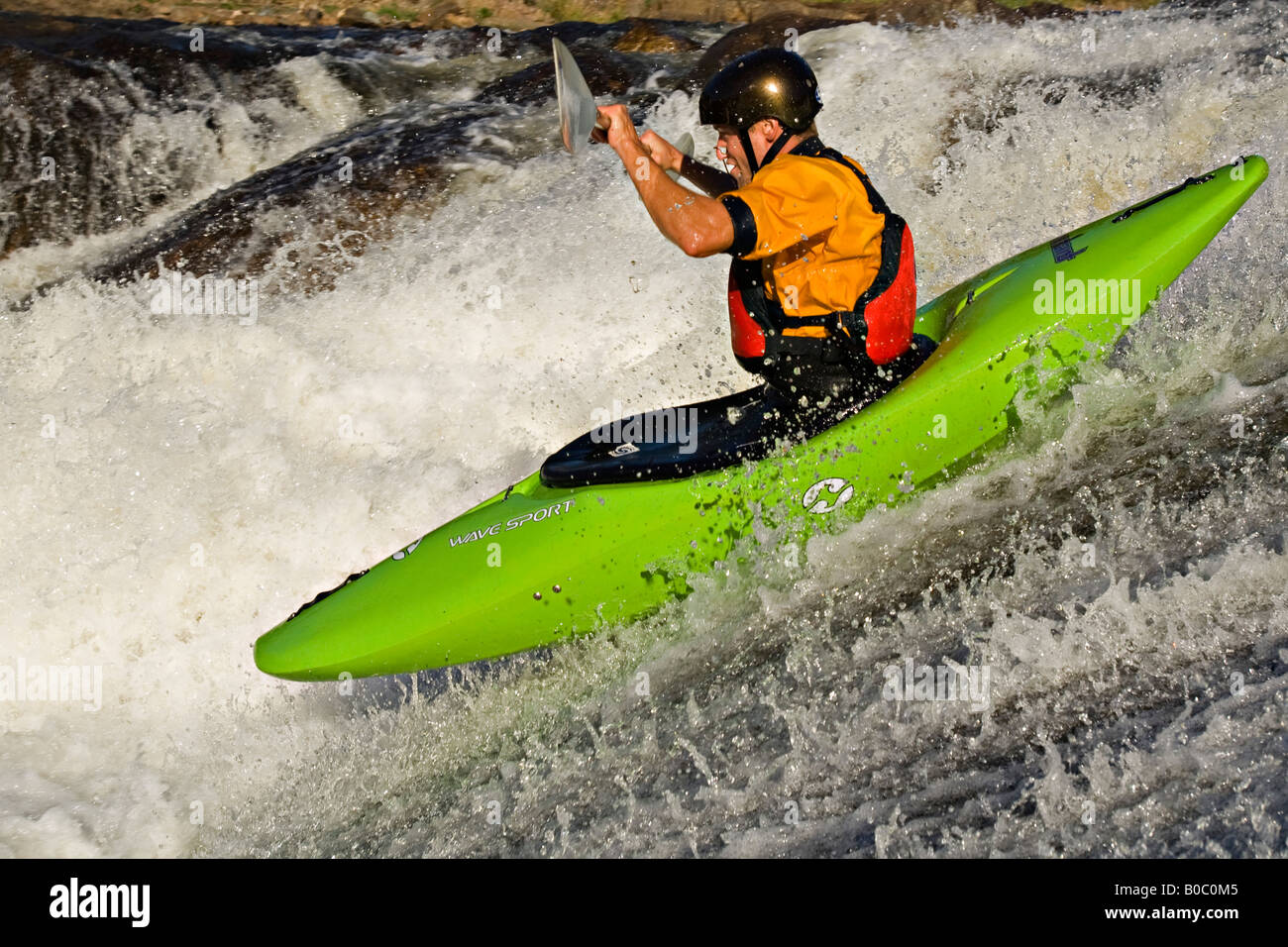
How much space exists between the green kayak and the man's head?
2.72ft

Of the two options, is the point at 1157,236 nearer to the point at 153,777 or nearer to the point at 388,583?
the point at 388,583

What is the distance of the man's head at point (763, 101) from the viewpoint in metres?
3.00

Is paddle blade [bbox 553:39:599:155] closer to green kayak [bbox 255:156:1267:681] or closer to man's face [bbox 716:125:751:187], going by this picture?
man's face [bbox 716:125:751:187]

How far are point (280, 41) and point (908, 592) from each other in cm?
665

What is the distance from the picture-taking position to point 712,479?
3367mm

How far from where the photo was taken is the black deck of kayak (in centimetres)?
338

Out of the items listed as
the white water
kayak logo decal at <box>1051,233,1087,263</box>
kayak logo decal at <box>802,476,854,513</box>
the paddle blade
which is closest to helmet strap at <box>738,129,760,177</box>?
the paddle blade

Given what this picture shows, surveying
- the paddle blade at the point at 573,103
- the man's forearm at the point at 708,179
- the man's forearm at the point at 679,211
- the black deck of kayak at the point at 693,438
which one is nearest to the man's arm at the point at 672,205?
the man's forearm at the point at 679,211

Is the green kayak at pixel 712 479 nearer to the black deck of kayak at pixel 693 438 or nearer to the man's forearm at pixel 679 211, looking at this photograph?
the black deck of kayak at pixel 693 438

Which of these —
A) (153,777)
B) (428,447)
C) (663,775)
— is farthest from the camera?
(428,447)

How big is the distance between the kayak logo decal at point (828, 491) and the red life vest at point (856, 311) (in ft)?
1.24

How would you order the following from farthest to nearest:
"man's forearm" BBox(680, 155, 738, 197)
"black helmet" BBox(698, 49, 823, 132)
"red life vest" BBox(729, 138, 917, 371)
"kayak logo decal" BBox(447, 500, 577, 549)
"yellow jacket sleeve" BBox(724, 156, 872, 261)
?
"man's forearm" BBox(680, 155, 738, 197) < "kayak logo decal" BBox(447, 500, 577, 549) < "red life vest" BBox(729, 138, 917, 371) < "black helmet" BBox(698, 49, 823, 132) < "yellow jacket sleeve" BBox(724, 156, 872, 261)

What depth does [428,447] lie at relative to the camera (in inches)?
203
